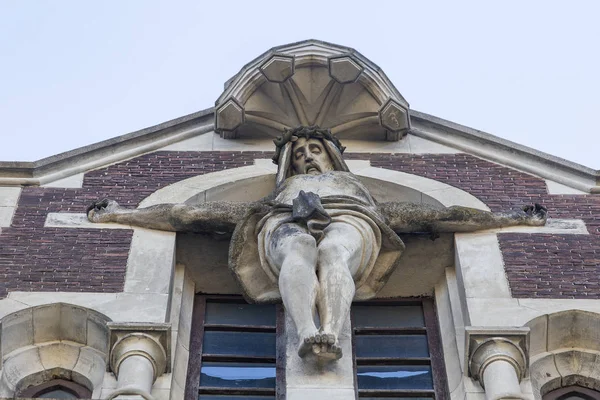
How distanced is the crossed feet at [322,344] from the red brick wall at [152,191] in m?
2.12

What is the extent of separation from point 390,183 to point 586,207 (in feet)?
5.64

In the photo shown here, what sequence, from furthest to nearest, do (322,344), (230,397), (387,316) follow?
(387,316)
(230,397)
(322,344)

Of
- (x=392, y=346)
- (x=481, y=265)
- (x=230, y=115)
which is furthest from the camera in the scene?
(x=230, y=115)

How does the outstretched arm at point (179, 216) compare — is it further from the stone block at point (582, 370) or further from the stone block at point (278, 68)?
the stone block at point (582, 370)

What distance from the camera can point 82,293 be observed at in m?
13.1

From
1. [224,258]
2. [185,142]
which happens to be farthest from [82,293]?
[185,142]

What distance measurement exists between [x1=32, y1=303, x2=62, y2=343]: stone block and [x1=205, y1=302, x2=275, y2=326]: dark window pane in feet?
4.10

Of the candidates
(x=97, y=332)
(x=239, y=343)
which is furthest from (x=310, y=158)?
(x=97, y=332)

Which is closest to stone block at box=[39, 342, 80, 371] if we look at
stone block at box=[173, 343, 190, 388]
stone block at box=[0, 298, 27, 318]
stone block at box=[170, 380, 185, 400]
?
stone block at box=[0, 298, 27, 318]

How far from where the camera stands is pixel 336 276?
12281 mm

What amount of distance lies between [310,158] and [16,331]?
308 cm

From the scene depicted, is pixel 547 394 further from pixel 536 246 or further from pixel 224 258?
pixel 224 258

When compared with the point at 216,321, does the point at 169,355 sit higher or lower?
lower

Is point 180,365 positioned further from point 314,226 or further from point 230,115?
point 230,115
